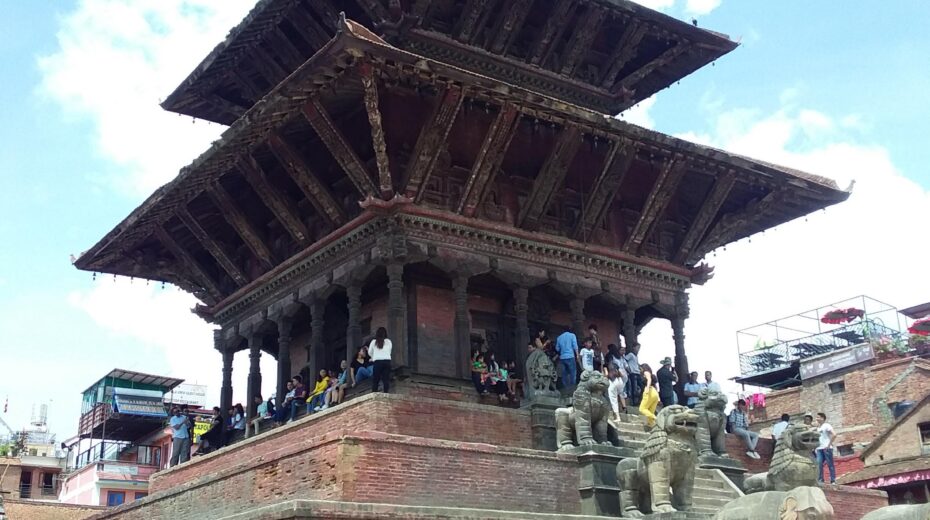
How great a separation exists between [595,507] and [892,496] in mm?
19233

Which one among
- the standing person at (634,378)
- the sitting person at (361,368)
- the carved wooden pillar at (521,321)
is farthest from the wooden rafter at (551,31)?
the sitting person at (361,368)

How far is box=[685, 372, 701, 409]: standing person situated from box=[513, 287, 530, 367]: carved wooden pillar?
3.33 m

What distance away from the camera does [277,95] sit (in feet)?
53.4

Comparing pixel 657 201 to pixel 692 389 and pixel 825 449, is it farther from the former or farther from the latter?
pixel 825 449

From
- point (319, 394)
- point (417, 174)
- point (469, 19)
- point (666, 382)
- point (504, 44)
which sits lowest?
point (319, 394)

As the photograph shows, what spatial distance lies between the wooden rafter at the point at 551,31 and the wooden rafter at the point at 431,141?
4883mm

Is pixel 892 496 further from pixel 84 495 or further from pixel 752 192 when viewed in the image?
pixel 84 495

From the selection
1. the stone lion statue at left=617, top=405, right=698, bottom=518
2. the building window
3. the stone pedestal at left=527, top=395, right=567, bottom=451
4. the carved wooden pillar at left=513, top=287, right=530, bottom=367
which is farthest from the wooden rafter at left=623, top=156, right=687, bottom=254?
the building window

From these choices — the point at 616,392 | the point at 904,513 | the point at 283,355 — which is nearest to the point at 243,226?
the point at 283,355

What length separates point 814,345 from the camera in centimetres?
4131

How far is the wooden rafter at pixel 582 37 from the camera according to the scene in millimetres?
20906

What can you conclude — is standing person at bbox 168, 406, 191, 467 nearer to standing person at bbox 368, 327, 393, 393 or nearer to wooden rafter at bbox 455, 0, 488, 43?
standing person at bbox 368, 327, 393, 393

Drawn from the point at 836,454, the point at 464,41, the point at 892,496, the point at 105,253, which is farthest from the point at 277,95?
Result: the point at 836,454

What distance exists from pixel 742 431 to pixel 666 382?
162 cm
